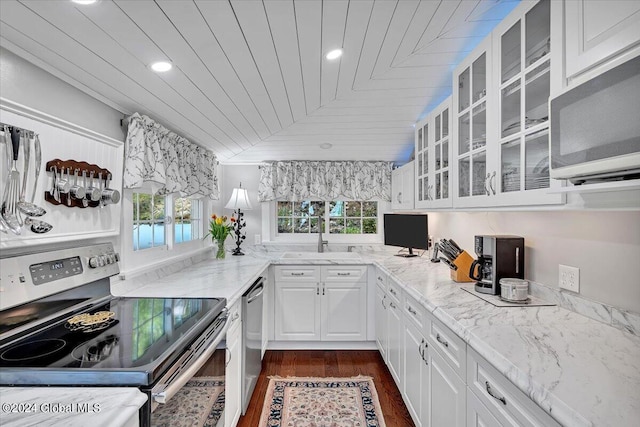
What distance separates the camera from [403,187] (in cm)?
335

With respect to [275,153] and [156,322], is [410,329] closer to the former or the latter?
[156,322]

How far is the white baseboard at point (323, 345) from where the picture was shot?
3.23 meters

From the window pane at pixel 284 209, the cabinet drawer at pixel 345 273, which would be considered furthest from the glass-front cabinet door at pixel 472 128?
the window pane at pixel 284 209

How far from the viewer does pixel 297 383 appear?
2.61 meters

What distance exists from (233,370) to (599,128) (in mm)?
2020

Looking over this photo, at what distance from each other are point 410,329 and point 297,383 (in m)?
1.14

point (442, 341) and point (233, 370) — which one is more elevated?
point (442, 341)

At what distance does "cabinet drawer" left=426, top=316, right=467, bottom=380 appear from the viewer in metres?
1.31

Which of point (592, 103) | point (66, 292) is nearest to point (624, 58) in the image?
point (592, 103)

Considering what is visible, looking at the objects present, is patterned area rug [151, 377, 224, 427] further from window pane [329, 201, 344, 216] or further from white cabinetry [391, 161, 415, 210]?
window pane [329, 201, 344, 216]

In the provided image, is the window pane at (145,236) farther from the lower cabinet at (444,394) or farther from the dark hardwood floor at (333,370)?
the lower cabinet at (444,394)

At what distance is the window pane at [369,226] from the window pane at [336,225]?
0.27 m

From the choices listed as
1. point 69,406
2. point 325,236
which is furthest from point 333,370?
point 69,406

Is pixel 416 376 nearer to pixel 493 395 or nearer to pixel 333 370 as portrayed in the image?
pixel 493 395
